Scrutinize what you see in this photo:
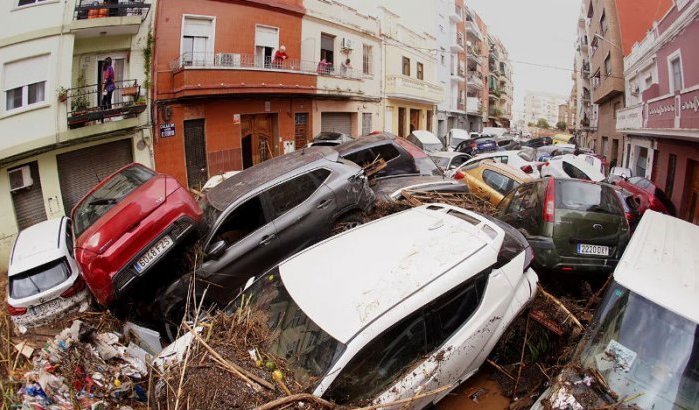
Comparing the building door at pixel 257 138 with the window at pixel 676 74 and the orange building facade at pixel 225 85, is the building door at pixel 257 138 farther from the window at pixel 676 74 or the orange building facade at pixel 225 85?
the window at pixel 676 74

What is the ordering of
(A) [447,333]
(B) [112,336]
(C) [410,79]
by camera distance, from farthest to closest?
(C) [410,79]
(B) [112,336]
(A) [447,333]

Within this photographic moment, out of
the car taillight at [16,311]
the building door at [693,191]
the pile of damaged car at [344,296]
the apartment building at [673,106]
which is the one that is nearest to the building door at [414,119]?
the apartment building at [673,106]

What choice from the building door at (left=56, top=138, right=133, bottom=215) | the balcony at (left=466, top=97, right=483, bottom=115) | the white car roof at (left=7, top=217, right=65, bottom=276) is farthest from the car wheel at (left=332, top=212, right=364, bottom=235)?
the balcony at (left=466, top=97, right=483, bottom=115)

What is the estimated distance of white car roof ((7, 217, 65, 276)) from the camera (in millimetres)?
4957

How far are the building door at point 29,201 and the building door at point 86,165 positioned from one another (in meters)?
0.53

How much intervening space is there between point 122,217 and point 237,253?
4.28ft

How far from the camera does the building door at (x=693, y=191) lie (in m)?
11.9

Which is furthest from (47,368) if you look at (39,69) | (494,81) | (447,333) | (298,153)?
(494,81)

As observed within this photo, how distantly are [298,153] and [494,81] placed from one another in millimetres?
58414

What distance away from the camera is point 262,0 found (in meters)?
15.8

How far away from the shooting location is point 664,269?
290 centimetres

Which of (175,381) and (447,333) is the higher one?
(447,333)

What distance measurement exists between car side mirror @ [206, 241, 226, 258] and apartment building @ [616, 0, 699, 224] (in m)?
11.2

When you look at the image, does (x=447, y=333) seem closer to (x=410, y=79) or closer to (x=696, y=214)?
(x=696, y=214)
